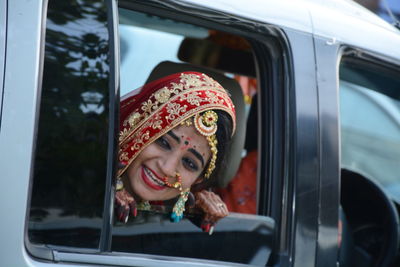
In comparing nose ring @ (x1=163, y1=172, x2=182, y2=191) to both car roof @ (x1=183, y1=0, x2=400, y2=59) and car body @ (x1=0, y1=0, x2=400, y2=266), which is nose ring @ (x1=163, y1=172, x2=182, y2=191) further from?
car roof @ (x1=183, y1=0, x2=400, y2=59)

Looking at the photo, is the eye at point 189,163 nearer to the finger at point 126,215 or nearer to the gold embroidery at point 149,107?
the gold embroidery at point 149,107

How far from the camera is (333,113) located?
236 centimetres

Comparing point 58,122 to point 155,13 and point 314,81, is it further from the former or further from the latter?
point 314,81

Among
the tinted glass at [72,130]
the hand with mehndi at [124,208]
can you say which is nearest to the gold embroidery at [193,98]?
the hand with mehndi at [124,208]

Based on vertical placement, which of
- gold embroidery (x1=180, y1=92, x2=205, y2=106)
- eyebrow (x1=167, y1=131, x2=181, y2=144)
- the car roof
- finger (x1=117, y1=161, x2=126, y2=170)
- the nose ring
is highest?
the car roof

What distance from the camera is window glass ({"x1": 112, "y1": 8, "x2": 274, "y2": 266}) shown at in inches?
77.9

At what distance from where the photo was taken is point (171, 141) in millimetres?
2281

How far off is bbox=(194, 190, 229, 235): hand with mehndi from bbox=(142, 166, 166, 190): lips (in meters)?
0.14

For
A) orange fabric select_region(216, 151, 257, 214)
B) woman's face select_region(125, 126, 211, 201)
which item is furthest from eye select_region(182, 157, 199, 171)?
orange fabric select_region(216, 151, 257, 214)

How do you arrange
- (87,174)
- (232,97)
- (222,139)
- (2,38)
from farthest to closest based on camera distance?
(232,97) → (222,139) → (87,174) → (2,38)

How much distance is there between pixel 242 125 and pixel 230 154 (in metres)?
0.13

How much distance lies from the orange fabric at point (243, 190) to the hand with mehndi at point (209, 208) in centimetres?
92

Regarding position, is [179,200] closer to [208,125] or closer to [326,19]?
[208,125]

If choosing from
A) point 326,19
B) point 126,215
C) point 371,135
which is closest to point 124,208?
point 126,215
